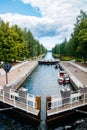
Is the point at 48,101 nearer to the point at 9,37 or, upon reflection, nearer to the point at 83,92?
the point at 83,92

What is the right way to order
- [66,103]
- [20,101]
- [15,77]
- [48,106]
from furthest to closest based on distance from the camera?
1. [15,77]
2. [20,101]
3. [66,103]
4. [48,106]

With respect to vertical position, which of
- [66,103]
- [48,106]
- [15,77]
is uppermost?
[66,103]

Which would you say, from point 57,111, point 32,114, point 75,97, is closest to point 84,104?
point 75,97

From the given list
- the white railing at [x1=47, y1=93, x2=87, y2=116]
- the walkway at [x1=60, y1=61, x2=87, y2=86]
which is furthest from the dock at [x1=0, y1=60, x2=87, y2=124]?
the walkway at [x1=60, y1=61, x2=87, y2=86]

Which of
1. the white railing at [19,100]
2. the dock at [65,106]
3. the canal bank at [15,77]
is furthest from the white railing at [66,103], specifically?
the canal bank at [15,77]

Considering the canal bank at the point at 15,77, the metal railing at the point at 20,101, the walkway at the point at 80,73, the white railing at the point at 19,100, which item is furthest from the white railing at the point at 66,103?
the walkway at the point at 80,73

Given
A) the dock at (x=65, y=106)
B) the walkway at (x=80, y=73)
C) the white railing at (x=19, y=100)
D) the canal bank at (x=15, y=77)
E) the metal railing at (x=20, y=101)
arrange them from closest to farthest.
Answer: the dock at (x=65, y=106) → the metal railing at (x=20, y=101) → the white railing at (x=19, y=100) → the canal bank at (x=15, y=77) → the walkway at (x=80, y=73)

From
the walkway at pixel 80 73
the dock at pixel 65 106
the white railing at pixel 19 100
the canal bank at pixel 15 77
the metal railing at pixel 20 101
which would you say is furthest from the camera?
the walkway at pixel 80 73

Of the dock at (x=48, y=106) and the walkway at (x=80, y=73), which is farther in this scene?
the walkway at (x=80, y=73)

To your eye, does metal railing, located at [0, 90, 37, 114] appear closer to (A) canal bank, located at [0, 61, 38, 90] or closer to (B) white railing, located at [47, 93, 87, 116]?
(B) white railing, located at [47, 93, 87, 116]

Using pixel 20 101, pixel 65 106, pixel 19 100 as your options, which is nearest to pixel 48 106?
pixel 65 106

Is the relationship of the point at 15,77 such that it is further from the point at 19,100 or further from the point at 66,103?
the point at 66,103

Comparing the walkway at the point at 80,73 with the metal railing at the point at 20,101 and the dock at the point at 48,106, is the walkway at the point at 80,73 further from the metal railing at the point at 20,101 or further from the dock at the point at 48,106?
the metal railing at the point at 20,101

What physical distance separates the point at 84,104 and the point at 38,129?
18.0ft
